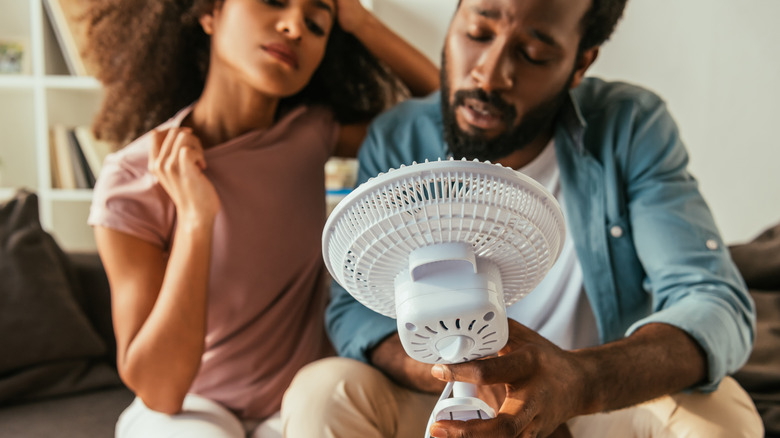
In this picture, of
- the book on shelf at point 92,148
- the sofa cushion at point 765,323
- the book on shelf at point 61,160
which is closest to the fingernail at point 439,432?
the sofa cushion at point 765,323

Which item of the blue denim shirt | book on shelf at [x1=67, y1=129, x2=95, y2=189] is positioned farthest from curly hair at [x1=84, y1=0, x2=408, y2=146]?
book on shelf at [x1=67, y1=129, x2=95, y2=189]

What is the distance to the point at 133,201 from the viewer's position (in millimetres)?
1330

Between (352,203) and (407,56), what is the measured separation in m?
1.13

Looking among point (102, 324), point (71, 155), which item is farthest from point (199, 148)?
point (71, 155)

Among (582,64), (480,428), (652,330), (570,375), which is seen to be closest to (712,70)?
(582,64)

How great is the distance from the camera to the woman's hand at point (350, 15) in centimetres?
160

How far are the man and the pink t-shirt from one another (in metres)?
0.15

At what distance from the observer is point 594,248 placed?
1.35 m

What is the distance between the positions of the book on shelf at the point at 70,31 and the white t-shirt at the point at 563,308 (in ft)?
6.20

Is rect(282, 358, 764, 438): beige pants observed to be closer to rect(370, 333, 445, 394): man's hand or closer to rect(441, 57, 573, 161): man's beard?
rect(370, 333, 445, 394): man's hand

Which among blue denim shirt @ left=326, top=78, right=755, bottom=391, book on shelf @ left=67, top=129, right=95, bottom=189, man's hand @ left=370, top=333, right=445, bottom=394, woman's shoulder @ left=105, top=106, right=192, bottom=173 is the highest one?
blue denim shirt @ left=326, top=78, right=755, bottom=391

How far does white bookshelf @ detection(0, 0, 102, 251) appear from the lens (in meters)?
2.47

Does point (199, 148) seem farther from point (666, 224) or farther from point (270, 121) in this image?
point (666, 224)

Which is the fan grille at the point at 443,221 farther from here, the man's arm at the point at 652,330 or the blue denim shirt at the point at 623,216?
the blue denim shirt at the point at 623,216
